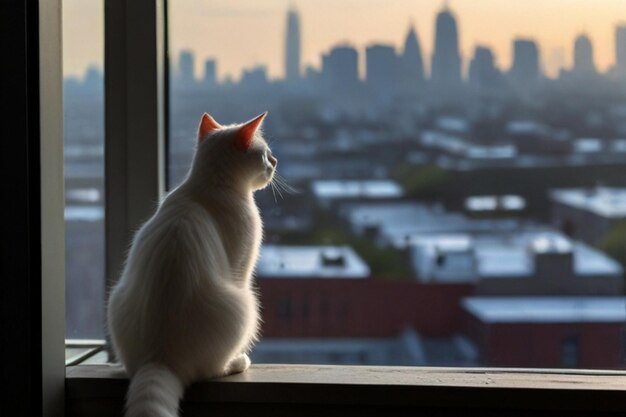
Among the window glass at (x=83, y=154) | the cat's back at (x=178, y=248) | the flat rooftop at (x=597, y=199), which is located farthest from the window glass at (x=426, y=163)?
the cat's back at (x=178, y=248)

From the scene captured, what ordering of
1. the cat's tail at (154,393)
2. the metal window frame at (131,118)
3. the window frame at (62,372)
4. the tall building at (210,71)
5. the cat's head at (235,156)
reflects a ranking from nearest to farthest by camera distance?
the cat's tail at (154,393) < the window frame at (62,372) < the cat's head at (235,156) < the metal window frame at (131,118) < the tall building at (210,71)

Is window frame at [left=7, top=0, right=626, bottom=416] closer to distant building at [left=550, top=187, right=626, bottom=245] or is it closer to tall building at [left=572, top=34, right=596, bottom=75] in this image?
distant building at [left=550, top=187, right=626, bottom=245]

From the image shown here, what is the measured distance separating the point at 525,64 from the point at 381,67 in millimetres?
291

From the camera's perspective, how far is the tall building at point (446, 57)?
4.66 feet

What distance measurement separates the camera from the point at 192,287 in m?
1.07

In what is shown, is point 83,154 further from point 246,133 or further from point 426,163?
point 426,163

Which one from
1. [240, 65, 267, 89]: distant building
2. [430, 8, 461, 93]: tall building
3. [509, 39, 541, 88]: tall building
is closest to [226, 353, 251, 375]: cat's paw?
[240, 65, 267, 89]: distant building

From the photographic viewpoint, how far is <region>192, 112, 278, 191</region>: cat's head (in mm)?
1196

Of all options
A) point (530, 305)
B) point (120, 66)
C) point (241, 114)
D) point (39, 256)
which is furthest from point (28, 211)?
point (530, 305)

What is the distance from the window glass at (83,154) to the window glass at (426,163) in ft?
0.49

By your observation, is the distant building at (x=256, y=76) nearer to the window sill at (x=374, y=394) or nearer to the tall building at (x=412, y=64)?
the tall building at (x=412, y=64)

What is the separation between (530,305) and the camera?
58.4 inches

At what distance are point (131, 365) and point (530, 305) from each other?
0.84 m

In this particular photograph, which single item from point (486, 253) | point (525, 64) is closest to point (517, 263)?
point (486, 253)
